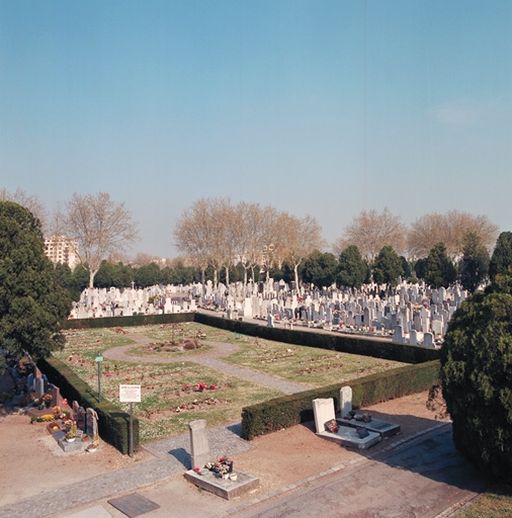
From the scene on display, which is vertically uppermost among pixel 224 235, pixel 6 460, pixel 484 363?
pixel 224 235

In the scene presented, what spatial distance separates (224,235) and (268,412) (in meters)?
54.5

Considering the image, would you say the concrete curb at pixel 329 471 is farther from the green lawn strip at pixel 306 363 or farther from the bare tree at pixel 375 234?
the bare tree at pixel 375 234

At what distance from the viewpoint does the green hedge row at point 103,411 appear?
13.7 metres

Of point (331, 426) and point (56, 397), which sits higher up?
point (56, 397)

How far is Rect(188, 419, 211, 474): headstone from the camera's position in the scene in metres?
12.1

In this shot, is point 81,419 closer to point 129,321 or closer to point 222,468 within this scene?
point 222,468

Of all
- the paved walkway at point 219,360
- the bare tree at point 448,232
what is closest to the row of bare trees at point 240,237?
the bare tree at point 448,232

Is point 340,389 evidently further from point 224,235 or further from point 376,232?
point 376,232

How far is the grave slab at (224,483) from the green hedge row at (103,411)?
8.53 ft

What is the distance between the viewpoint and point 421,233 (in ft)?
268

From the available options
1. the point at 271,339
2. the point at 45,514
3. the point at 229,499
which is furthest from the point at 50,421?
the point at 271,339

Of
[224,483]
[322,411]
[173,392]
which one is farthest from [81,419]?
[322,411]

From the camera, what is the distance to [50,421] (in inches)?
657

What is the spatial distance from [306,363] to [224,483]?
1388cm
